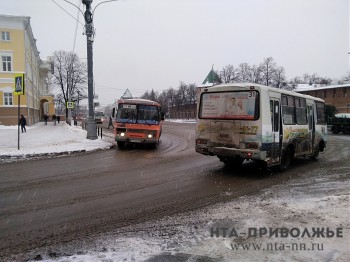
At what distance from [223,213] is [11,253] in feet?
11.7

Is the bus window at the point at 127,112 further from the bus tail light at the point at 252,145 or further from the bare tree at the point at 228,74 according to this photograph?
the bare tree at the point at 228,74

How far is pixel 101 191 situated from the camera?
7832 mm

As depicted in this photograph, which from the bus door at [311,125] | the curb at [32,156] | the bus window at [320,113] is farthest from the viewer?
the bus window at [320,113]

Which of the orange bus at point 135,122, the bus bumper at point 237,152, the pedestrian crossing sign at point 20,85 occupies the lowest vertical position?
the bus bumper at point 237,152

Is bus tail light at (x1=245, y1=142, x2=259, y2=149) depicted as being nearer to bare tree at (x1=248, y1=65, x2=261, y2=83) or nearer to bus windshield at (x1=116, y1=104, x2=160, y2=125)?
bus windshield at (x1=116, y1=104, x2=160, y2=125)

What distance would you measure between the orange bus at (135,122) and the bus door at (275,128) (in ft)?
28.1

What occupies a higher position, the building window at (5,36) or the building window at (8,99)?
the building window at (5,36)

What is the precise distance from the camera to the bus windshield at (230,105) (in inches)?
378

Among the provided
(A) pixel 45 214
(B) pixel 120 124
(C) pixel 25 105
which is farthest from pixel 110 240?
(C) pixel 25 105

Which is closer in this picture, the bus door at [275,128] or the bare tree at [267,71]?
the bus door at [275,128]

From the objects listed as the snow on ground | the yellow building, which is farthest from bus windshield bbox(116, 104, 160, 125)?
the yellow building

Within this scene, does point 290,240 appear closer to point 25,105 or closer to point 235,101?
point 235,101

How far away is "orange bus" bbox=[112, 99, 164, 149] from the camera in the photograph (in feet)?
57.1

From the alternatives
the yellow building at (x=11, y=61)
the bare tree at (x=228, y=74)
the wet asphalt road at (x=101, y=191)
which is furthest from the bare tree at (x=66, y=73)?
the wet asphalt road at (x=101, y=191)
